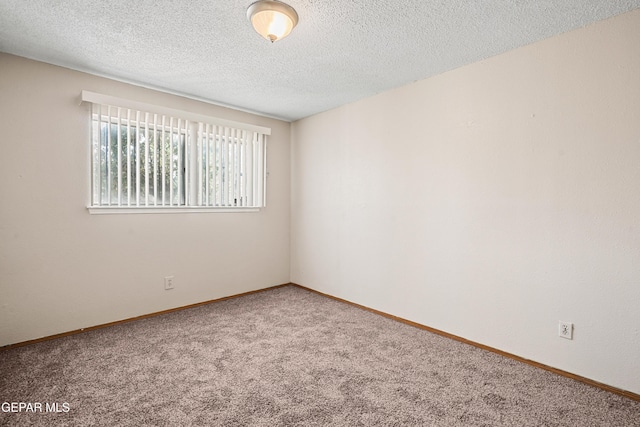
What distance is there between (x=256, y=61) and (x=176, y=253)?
2168 mm

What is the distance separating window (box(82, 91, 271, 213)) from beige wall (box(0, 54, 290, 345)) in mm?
121

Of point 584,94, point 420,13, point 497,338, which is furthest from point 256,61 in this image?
point 497,338

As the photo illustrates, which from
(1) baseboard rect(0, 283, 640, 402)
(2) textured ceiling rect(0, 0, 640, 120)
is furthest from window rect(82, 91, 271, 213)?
(1) baseboard rect(0, 283, 640, 402)

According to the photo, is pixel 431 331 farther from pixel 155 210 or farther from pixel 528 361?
pixel 155 210

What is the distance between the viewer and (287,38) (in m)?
2.24

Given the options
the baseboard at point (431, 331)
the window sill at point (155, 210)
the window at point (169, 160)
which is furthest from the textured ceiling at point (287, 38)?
the baseboard at point (431, 331)

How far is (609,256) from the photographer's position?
1.98 m

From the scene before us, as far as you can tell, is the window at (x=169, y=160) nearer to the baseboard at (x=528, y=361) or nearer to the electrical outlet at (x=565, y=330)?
the baseboard at (x=528, y=361)

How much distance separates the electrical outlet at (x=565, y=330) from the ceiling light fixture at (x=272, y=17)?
274cm

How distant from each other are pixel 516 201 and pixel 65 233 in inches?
149

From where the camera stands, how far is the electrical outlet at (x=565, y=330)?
6.97ft

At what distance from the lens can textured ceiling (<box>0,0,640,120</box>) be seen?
1885mm

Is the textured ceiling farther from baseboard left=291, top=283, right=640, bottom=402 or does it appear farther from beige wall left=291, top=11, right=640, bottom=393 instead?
baseboard left=291, top=283, right=640, bottom=402

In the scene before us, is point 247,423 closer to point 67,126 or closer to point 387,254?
point 387,254
